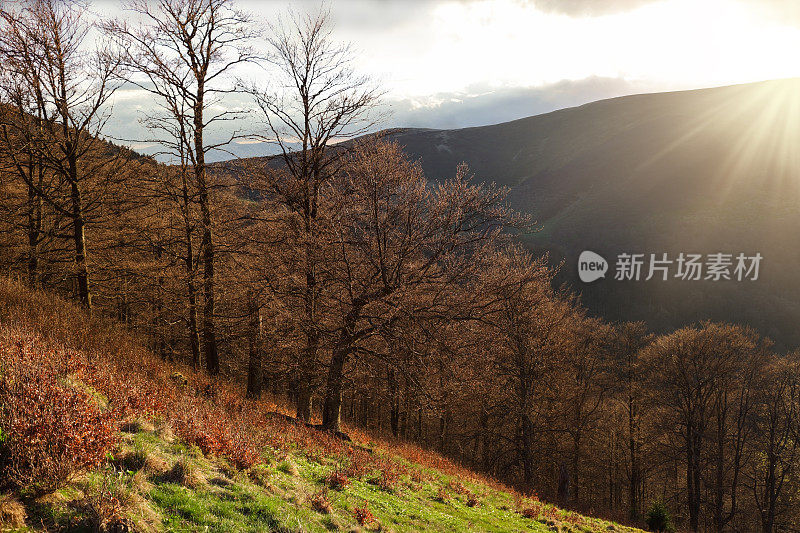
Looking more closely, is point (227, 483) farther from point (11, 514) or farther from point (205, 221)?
point (205, 221)

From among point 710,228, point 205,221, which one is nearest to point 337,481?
point 205,221

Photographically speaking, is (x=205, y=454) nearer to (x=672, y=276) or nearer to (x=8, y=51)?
(x=8, y=51)

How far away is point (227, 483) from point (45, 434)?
8.34 ft

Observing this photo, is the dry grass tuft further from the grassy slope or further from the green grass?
the green grass

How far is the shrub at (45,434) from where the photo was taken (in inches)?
165

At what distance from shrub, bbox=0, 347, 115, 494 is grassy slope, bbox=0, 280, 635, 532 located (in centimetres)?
21

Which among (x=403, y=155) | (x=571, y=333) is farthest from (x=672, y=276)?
(x=403, y=155)

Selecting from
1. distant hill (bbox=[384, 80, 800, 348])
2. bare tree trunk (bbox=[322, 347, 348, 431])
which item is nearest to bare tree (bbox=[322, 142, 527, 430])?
bare tree trunk (bbox=[322, 347, 348, 431])

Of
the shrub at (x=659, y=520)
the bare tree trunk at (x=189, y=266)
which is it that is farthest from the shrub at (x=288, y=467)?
the shrub at (x=659, y=520)

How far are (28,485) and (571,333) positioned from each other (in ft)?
96.7

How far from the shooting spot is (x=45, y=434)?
445 cm

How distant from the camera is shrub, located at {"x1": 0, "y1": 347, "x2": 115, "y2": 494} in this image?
418cm

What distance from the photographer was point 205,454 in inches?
266

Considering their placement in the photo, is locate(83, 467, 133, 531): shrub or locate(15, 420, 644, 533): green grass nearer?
locate(83, 467, 133, 531): shrub
